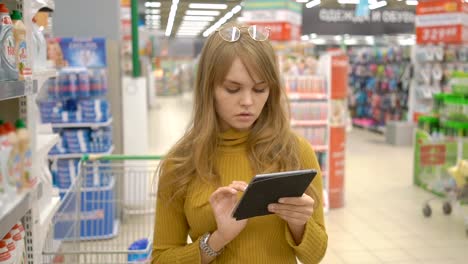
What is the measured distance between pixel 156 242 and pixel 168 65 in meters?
29.3

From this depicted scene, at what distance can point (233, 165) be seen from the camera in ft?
5.79

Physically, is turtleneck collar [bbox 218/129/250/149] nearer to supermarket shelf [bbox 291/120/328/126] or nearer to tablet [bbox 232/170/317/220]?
tablet [bbox 232/170/317/220]

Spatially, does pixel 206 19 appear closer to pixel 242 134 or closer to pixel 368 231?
pixel 368 231

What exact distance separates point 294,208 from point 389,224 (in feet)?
15.2

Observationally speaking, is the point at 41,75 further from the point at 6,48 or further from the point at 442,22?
the point at 442,22

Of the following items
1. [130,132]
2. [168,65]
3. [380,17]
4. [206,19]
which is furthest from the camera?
[168,65]

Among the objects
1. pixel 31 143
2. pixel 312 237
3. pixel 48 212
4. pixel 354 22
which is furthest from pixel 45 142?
pixel 354 22

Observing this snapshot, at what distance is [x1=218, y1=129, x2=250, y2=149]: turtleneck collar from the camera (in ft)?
5.80

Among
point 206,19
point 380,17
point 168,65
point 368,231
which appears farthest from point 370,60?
point 168,65

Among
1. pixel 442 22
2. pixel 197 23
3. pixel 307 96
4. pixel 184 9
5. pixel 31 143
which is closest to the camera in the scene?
pixel 31 143

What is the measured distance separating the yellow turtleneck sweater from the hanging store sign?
8.84m

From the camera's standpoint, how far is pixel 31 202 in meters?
2.21

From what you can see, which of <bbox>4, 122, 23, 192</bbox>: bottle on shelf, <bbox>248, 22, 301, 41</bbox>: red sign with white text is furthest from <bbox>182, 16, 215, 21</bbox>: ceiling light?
<bbox>4, 122, 23, 192</bbox>: bottle on shelf

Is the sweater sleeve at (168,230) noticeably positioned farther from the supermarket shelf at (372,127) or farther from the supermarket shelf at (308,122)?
the supermarket shelf at (372,127)
